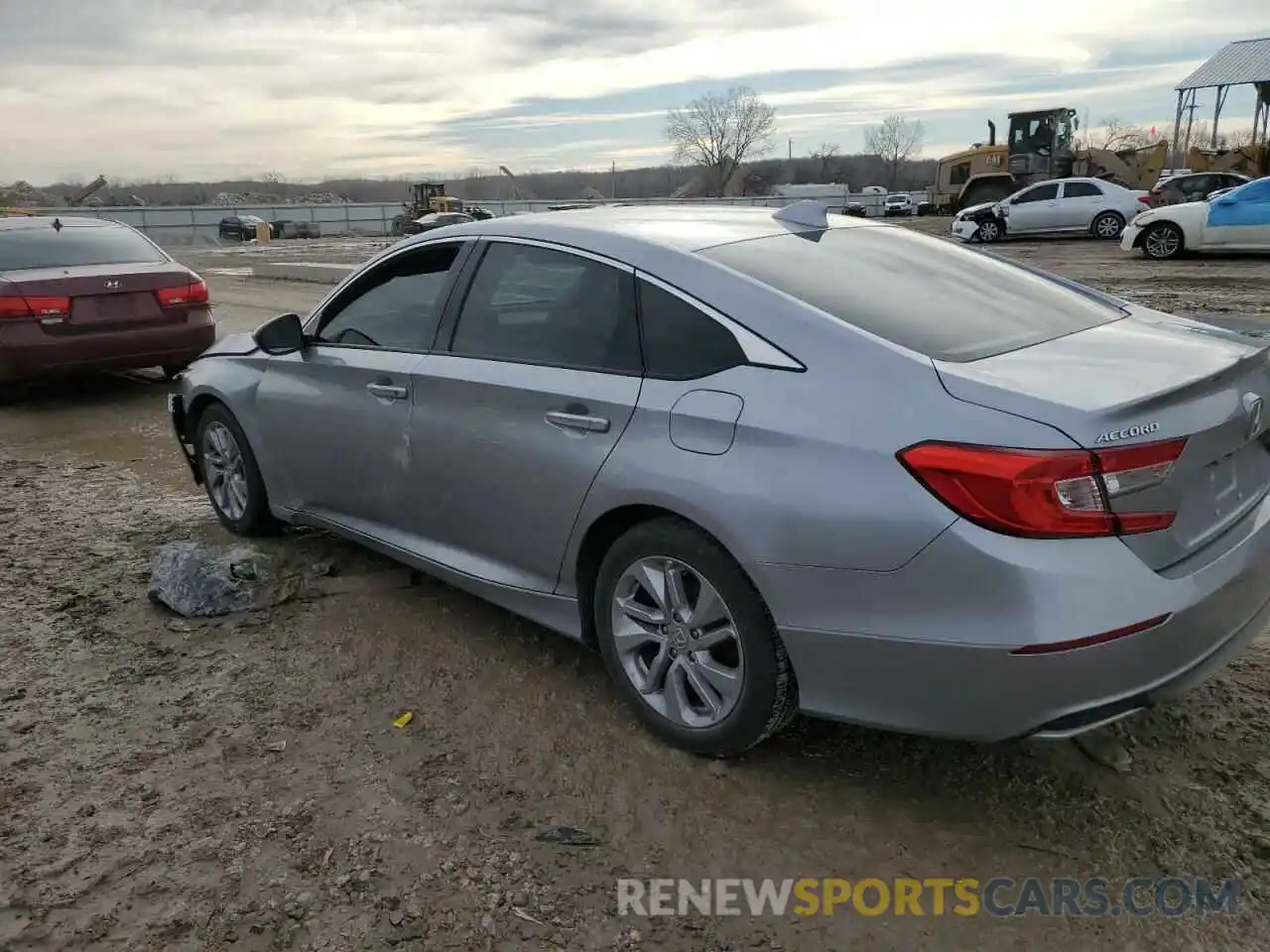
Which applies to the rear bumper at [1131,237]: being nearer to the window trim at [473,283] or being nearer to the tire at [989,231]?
the tire at [989,231]

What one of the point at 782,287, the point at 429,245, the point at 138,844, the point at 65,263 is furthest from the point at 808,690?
the point at 65,263

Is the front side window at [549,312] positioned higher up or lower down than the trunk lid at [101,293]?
higher up

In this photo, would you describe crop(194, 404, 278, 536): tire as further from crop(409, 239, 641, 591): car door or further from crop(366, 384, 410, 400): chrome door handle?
crop(409, 239, 641, 591): car door

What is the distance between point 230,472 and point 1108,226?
25.3 metres

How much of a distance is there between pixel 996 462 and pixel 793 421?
52 cm

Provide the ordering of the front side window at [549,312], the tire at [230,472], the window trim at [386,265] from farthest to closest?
the tire at [230,472]
the window trim at [386,265]
the front side window at [549,312]

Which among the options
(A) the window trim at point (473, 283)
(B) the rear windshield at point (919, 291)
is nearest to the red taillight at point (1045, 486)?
(B) the rear windshield at point (919, 291)

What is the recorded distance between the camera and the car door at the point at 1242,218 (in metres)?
17.8

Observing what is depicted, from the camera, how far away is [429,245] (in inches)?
160

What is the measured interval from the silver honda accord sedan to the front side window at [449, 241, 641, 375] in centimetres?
1

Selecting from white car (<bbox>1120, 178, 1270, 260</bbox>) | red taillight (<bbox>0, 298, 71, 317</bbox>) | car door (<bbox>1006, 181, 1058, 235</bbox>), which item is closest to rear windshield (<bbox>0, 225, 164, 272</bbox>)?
red taillight (<bbox>0, 298, 71, 317</bbox>)

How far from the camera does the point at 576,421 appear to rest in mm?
3188

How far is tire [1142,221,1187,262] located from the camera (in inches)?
741

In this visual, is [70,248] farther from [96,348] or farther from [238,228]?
[238,228]
